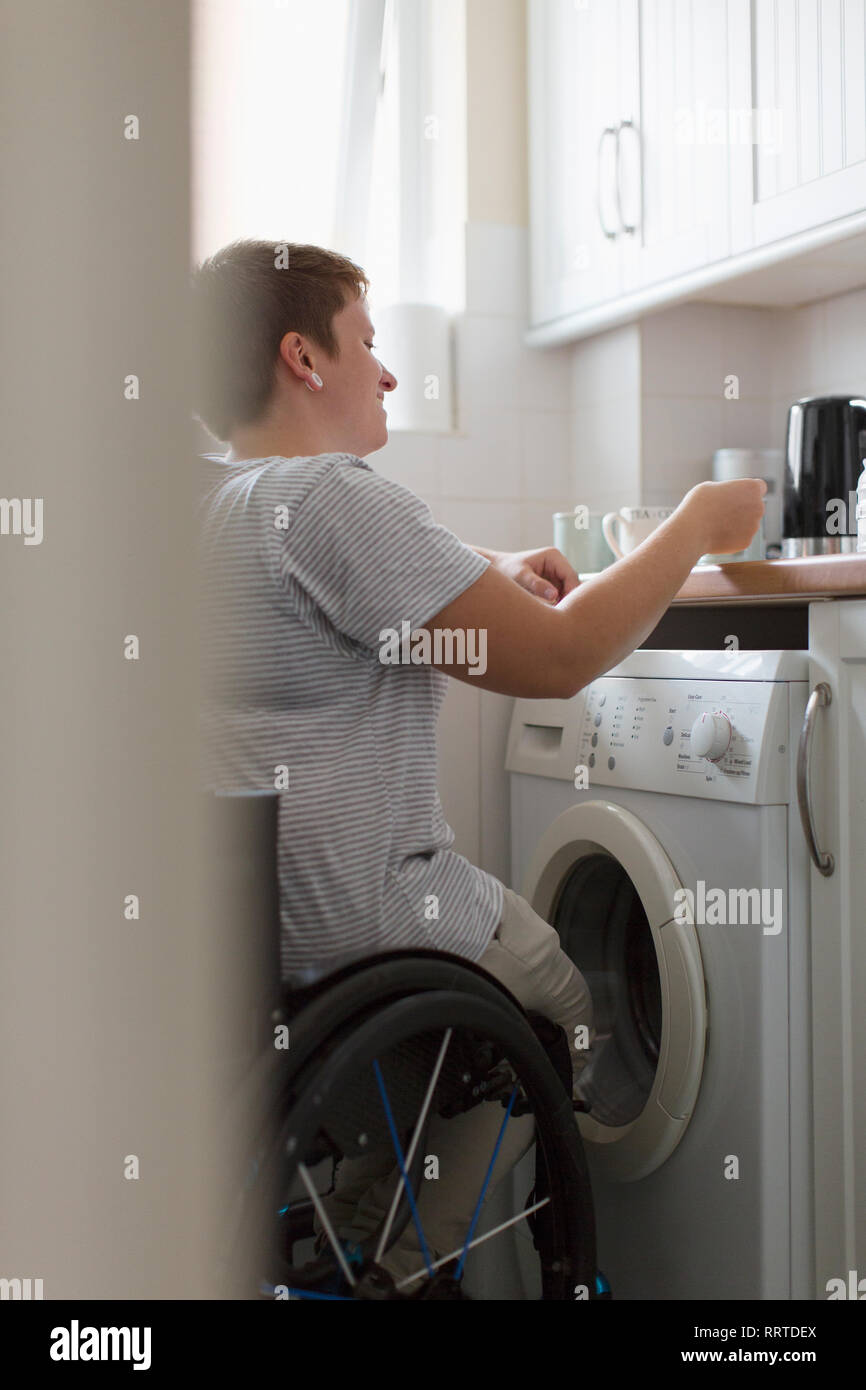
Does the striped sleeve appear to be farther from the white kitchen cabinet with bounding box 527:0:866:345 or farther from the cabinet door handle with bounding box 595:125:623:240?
the cabinet door handle with bounding box 595:125:623:240

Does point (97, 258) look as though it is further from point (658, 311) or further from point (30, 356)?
point (658, 311)

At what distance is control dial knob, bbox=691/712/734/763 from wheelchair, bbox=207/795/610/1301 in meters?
0.39

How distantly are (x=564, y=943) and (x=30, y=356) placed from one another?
1492mm

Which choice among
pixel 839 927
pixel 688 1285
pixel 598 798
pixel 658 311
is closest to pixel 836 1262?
pixel 688 1285

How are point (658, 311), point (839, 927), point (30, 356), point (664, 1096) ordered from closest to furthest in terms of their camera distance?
1. point (30, 356)
2. point (839, 927)
3. point (664, 1096)
4. point (658, 311)

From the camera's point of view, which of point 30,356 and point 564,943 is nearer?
point 30,356

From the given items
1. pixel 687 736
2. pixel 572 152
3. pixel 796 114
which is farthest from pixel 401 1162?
pixel 572 152


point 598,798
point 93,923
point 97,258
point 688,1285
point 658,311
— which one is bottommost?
point 688,1285

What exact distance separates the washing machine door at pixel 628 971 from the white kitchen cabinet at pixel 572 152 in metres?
0.99

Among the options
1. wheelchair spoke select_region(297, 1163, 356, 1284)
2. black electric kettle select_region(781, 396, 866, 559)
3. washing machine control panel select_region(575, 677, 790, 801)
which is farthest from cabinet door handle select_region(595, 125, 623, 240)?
wheelchair spoke select_region(297, 1163, 356, 1284)

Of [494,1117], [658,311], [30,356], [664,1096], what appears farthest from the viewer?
[658,311]

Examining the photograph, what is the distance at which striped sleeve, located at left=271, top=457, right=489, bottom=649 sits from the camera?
0.91 metres

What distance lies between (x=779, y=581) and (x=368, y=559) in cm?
55

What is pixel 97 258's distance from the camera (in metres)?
0.19
